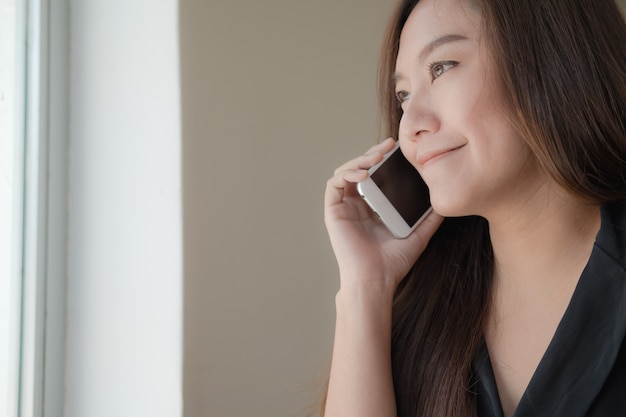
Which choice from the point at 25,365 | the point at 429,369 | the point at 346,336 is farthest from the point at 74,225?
the point at 429,369

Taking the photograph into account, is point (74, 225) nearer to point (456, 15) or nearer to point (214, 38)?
point (214, 38)

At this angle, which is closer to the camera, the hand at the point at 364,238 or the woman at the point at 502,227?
the woman at the point at 502,227

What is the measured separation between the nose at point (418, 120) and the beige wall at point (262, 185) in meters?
0.34

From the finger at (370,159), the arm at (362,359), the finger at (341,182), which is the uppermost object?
the finger at (370,159)

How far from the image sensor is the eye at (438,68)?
97 cm

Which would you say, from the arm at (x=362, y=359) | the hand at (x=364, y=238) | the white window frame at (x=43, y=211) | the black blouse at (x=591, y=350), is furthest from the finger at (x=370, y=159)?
the white window frame at (x=43, y=211)

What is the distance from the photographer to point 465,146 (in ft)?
3.08

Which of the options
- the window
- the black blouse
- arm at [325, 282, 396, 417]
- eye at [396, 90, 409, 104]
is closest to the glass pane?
the window

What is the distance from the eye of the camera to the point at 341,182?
1.15 metres

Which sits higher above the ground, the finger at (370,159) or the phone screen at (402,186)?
the finger at (370,159)

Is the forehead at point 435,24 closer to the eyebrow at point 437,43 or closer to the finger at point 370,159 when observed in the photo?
the eyebrow at point 437,43

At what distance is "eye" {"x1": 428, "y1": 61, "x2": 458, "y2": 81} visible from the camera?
0.97 meters

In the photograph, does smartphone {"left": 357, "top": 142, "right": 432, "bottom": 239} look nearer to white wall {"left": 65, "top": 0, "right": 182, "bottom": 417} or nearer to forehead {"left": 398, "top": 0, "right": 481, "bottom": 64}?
forehead {"left": 398, "top": 0, "right": 481, "bottom": 64}

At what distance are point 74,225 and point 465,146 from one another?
75cm
